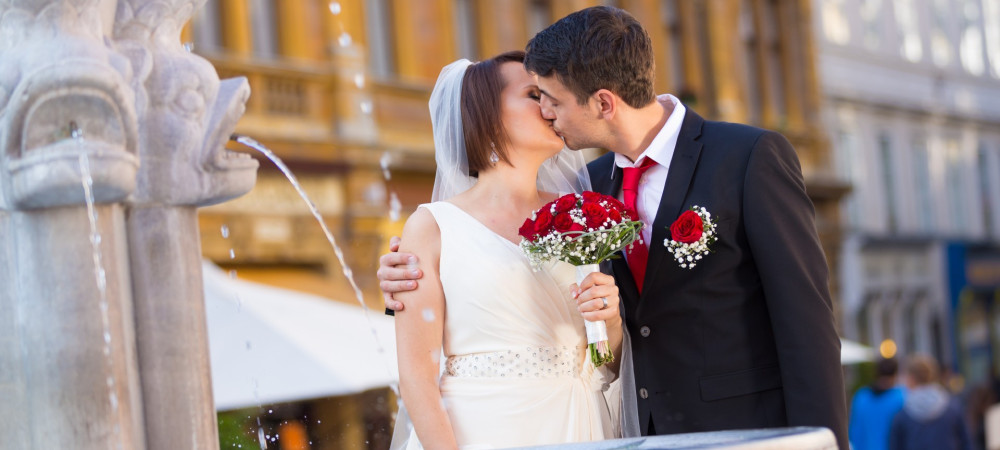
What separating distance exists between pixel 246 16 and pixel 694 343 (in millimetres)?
10956

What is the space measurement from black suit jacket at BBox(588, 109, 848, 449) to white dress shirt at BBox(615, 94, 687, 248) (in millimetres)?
54

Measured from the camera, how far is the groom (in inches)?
138

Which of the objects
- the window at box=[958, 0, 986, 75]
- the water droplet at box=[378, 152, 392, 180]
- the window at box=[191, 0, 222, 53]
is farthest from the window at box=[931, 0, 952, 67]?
the window at box=[191, 0, 222, 53]

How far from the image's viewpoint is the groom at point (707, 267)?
138 inches

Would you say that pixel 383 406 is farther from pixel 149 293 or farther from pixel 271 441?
pixel 149 293

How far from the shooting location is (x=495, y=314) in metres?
3.74

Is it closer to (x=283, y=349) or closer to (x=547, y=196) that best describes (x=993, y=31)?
(x=283, y=349)

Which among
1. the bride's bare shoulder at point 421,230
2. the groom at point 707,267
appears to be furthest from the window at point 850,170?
the bride's bare shoulder at point 421,230

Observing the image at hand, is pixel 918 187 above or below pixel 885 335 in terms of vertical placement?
above

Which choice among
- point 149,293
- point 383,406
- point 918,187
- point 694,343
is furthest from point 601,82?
point 918,187

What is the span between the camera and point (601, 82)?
3568 mm

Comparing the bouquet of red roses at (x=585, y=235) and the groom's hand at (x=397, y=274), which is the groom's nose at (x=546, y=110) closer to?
the bouquet of red roses at (x=585, y=235)

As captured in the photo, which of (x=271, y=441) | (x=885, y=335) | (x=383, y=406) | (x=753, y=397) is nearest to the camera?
(x=753, y=397)

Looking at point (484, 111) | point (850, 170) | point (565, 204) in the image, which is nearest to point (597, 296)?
point (565, 204)
